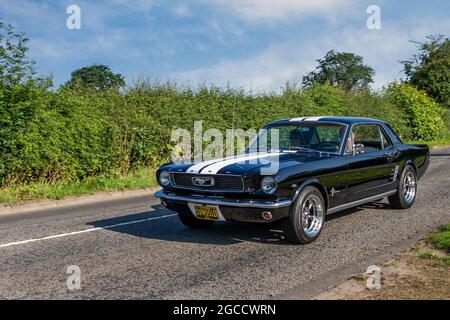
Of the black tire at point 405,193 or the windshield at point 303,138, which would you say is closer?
the windshield at point 303,138

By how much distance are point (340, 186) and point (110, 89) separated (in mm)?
9451

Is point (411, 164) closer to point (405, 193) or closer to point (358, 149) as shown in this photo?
point (405, 193)

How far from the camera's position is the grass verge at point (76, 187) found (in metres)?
10.8

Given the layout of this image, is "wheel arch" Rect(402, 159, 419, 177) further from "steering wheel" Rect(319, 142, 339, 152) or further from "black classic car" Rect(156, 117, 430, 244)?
"steering wheel" Rect(319, 142, 339, 152)

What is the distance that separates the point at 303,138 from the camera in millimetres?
7266

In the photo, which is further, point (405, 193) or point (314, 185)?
point (405, 193)

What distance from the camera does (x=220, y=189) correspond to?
607cm

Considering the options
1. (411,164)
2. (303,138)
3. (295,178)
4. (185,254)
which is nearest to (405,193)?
(411,164)

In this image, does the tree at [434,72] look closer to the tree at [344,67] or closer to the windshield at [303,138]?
the windshield at [303,138]

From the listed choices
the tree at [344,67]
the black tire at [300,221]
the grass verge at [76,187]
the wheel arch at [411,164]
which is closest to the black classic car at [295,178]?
the black tire at [300,221]

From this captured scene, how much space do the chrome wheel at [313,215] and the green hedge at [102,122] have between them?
23.9 feet

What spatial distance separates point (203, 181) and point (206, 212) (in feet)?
1.29

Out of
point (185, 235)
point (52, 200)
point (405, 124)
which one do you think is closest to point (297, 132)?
point (185, 235)

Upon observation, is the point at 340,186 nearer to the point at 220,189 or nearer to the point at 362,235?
the point at 362,235
